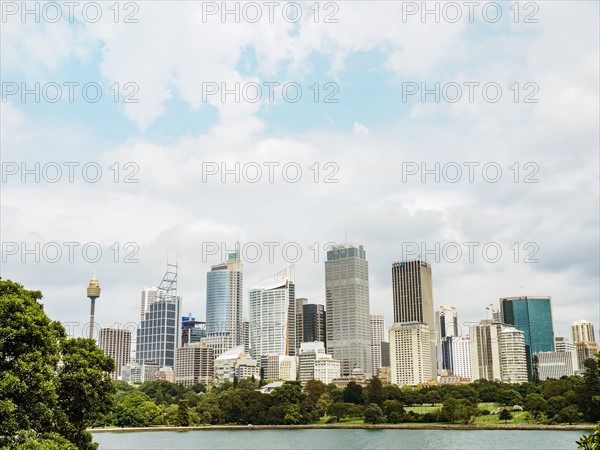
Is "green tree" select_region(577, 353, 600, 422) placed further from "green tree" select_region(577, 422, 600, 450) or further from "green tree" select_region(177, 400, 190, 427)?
"green tree" select_region(577, 422, 600, 450)

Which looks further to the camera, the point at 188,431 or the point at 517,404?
the point at 517,404

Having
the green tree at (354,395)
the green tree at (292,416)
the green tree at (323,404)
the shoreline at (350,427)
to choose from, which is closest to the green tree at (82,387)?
the shoreline at (350,427)

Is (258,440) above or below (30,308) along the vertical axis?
below

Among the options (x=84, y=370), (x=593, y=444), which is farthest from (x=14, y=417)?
(x=593, y=444)

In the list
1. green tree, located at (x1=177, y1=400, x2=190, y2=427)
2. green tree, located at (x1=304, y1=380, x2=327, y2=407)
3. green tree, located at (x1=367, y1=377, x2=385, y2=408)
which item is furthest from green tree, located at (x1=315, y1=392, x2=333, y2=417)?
green tree, located at (x1=177, y1=400, x2=190, y2=427)

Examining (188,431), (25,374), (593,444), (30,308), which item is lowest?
(188,431)

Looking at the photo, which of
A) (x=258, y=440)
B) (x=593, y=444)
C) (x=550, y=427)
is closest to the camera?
(x=593, y=444)

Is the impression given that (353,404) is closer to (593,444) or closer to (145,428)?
(145,428)

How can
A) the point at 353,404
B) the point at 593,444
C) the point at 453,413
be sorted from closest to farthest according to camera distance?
the point at 593,444
the point at 453,413
the point at 353,404
